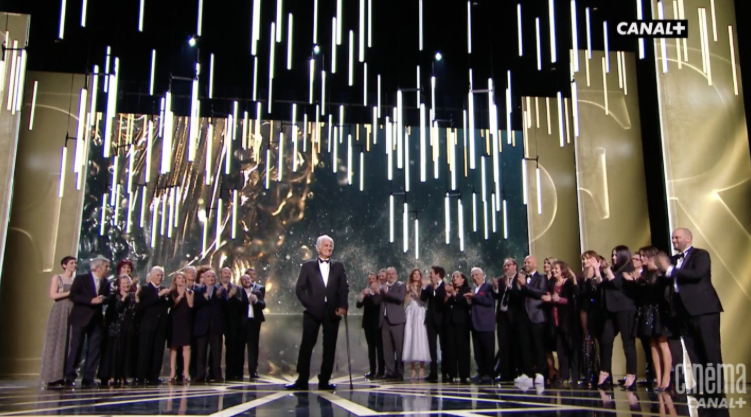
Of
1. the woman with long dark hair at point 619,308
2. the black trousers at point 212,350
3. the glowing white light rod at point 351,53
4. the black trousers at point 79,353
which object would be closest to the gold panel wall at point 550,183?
the glowing white light rod at point 351,53

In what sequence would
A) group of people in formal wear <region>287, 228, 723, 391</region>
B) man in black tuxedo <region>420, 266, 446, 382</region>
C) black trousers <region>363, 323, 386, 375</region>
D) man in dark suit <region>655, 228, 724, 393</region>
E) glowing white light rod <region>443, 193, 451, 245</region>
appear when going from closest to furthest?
man in dark suit <region>655, 228, 724, 393</region> < group of people in formal wear <region>287, 228, 723, 391</region> < man in black tuxedo <region>420, 266, 446, 382</region> < black trousers <region>363, 323, 386, 375</region> < glowing white light rod <region>443, 193, 451, 245</region>

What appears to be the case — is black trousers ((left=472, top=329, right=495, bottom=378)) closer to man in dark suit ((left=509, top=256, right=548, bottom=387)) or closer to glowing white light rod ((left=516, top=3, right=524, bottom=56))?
man in dark suit ((left=509, top=256, right=548, bottom=387))

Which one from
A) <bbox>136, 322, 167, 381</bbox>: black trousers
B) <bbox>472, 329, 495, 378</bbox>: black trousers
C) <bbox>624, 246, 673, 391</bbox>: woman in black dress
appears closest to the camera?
<bbox>624, 246, 673, 391</bbox>: woman in black dress

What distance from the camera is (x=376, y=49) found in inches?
358

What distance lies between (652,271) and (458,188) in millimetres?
7724

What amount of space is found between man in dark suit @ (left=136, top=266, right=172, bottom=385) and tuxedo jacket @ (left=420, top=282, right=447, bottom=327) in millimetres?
2872

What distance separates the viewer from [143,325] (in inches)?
262

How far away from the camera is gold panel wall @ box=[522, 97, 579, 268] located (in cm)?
1064

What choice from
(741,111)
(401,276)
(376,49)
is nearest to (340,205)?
(401,276)

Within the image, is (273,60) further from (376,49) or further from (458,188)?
(458,188)

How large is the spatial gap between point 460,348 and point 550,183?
480 cm

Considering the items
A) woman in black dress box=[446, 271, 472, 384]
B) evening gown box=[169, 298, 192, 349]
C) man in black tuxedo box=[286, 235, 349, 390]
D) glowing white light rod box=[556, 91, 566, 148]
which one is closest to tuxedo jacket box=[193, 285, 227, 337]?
evening gown box=[169, 298, 192, 349]

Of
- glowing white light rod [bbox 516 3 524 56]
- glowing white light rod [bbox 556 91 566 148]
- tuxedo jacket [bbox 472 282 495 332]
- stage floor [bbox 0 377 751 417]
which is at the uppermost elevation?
glowing white light rod [bbox 516 3 524 56]

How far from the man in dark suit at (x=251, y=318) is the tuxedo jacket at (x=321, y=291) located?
8.19ft
